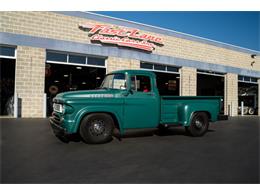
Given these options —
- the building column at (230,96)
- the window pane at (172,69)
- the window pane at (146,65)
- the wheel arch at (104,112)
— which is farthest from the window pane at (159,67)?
the wheel arch at (104,112)

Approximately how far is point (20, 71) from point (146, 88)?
9.48 metres

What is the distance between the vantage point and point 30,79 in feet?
48.6

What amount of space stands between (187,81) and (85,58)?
9485 millimetres

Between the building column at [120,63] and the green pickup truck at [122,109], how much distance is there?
30.5ft

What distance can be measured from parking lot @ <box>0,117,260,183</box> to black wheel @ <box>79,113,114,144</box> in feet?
0.96

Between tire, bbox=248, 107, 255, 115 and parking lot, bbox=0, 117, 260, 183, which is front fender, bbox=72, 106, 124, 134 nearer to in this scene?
parking lot, bbox=0, 117, 260, 183

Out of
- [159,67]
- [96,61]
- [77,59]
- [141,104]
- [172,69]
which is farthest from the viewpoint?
[172,69]

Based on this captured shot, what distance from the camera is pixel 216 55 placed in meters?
24.2

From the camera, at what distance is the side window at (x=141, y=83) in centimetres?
805

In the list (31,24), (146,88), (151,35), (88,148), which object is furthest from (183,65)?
(88,148)

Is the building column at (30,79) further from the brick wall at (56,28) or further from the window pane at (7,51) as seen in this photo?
the brick wall at (56,28)

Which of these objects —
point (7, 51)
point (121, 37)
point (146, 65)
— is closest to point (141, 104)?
point (7, 51)

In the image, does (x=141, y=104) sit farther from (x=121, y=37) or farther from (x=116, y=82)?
(x=121, y=37)

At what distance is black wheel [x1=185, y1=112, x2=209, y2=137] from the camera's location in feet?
30.3
